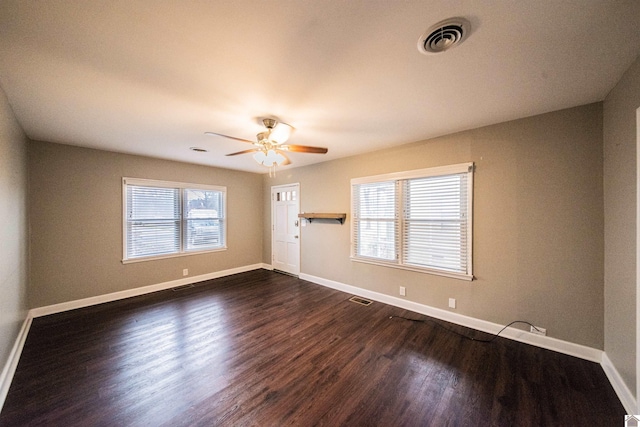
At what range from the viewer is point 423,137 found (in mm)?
3158

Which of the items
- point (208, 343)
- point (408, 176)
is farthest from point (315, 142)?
point (208, 343)

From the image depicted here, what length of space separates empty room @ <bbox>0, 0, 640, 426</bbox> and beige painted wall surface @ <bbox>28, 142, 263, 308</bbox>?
0.03 meters

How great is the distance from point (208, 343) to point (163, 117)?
2530 millimetres

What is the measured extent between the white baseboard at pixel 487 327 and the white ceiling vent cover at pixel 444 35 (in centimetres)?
298

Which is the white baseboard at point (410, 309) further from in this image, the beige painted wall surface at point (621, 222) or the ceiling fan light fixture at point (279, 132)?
the ceiling fan light fixture at point (279, 132)

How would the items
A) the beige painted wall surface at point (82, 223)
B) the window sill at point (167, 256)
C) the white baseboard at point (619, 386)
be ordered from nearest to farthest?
the white baseboard at point (619, 386)
the beige painted wall surface at point (82, 223)
the window sill at point (167, 256)

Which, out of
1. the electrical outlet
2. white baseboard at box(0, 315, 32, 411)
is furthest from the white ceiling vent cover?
white baseboard at box(0, 315, 32, 411)

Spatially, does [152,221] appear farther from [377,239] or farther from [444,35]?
[444,35]

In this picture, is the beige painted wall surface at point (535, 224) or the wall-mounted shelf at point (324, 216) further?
the wall-mounted shelf at point (324, 216)

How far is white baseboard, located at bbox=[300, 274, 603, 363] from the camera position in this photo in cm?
224

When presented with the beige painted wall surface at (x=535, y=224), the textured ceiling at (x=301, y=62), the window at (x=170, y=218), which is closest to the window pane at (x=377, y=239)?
the beige painted wall surface at (x=535, y=224)

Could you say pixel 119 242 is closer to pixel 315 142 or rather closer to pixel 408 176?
pixel 315 142

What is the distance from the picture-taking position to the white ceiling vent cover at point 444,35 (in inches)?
49.4

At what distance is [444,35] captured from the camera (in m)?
1.34
